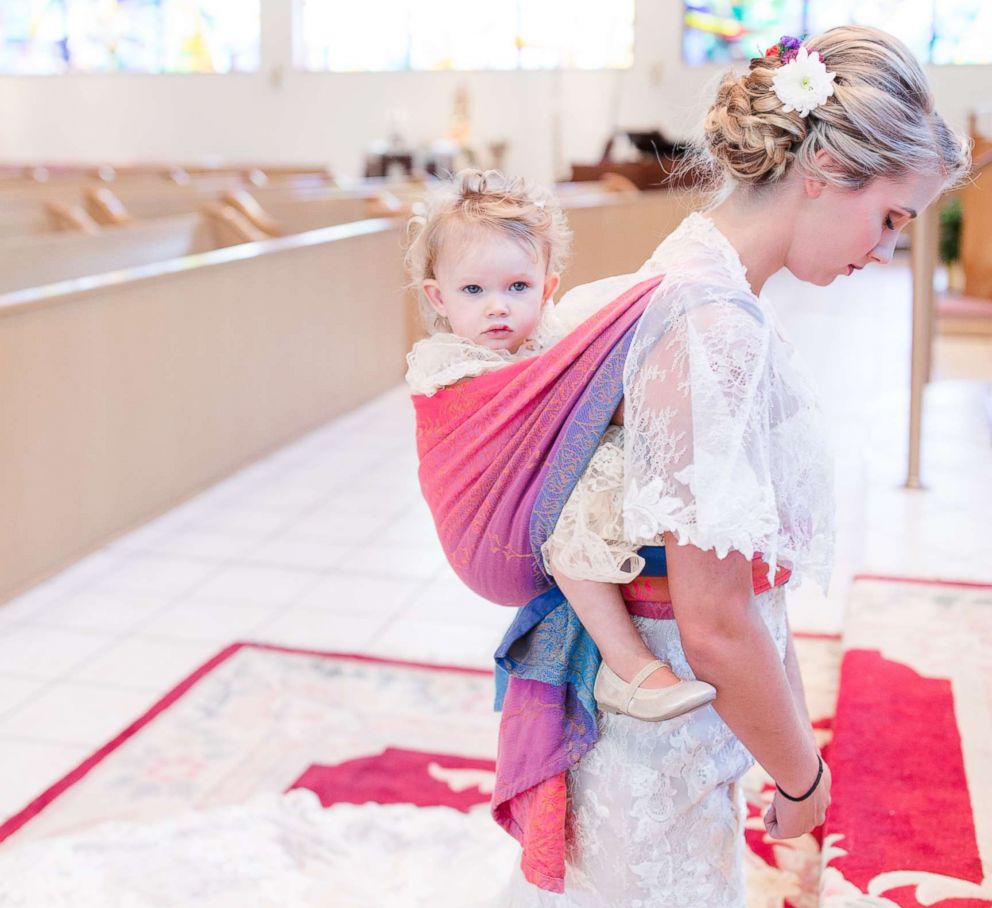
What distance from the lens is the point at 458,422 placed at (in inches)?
57.6

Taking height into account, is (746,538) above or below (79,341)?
above

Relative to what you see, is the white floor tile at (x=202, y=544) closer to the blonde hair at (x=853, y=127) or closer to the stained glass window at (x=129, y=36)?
the blonde hair at (x=853, y=127)

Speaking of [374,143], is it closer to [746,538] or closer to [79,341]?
[79,341]

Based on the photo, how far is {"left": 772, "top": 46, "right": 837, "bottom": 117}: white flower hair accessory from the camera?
1.27 meters

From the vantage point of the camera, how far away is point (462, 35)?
49.4ft

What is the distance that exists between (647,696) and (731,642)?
0.39 ft

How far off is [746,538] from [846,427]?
479 cm

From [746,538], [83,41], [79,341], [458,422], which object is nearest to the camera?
[746,538]

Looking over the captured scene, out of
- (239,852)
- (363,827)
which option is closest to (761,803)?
(363,827)

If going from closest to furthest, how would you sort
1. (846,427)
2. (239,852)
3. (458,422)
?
(458,422) < (239,852) < (846,427)

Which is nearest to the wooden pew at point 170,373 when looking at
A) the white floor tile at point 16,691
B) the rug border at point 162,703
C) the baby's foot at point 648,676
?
the white floor tile at point 16,691

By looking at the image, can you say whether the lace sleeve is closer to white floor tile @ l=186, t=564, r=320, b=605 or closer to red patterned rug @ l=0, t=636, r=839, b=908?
red patterned rug @ l=0, t=636, r=839, b=908

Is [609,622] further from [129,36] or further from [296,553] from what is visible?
[129,36]

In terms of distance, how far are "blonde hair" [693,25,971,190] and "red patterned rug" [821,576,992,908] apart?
4.11 feet
